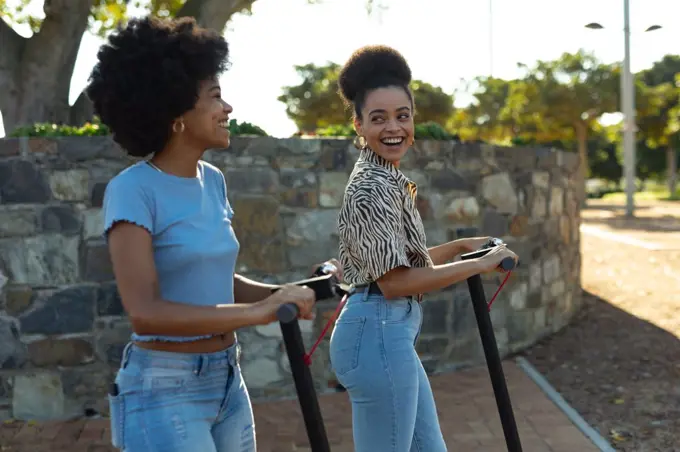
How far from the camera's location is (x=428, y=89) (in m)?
31.6

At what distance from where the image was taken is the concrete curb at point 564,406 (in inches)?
193

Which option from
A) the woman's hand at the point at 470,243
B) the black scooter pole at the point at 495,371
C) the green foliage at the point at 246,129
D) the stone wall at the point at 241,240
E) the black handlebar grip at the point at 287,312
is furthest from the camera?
the green foliage at the point at 246,129

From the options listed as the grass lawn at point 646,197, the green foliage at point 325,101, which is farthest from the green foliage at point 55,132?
the grass lawn at point 646,197

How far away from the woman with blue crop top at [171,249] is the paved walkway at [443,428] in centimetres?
295

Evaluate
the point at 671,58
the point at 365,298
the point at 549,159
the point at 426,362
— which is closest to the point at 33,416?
the point at 426,362

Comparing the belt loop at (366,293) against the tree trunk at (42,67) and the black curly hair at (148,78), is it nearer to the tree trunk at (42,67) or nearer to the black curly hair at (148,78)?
the black curly hair at (148,78)

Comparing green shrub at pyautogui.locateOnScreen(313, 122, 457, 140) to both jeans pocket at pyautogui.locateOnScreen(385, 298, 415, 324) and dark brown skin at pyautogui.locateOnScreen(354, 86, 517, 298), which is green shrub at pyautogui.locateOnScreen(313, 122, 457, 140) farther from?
jeans pocket at pyautogui.locateOnScreen(385, 298, 415, 324)

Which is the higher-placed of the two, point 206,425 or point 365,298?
point 365,298

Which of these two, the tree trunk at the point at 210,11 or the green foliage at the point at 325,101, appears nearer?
the tree trunk at the point at 210,11

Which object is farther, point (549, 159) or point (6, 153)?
point (549, 159)

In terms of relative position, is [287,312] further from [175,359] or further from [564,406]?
[564,406]

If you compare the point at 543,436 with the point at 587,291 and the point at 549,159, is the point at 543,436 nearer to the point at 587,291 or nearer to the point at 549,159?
the point at 549,159

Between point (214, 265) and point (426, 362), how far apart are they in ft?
14.6

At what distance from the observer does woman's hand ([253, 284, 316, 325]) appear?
189cm
